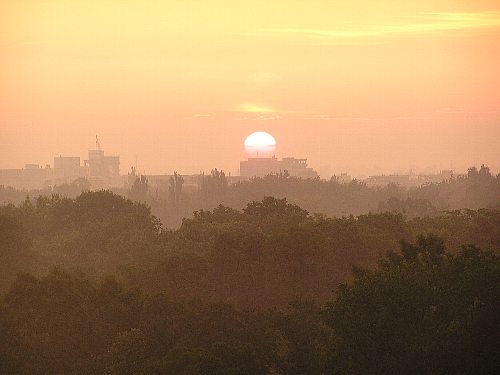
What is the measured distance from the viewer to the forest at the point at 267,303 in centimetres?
3756

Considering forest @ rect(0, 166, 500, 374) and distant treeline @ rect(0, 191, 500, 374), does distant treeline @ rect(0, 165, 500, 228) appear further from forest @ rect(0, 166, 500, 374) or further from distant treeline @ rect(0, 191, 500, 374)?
distant treeline @ rect(0, 191, 500, 374)

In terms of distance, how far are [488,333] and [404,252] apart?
10.4m

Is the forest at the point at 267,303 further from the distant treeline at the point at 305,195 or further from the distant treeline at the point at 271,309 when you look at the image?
the distant treeline at the point at 305,195

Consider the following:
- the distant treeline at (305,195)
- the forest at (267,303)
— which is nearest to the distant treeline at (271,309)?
the forest at (267,303)

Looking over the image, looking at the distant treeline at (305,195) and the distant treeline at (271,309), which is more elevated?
the distant treeline at (305,195)

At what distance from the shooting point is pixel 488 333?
3709 cm

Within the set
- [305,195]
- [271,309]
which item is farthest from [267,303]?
[305,195]

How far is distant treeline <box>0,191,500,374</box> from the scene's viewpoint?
123ft

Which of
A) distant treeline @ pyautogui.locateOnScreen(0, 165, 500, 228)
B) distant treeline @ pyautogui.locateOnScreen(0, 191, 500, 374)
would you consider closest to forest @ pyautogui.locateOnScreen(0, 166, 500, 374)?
distant treeline @ pyautogui.locateOnScreen(0, 191, 500, 374)

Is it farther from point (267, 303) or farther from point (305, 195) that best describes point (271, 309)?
point (305, 195)

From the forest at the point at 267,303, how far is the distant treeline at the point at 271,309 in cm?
6

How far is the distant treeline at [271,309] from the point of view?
37.5 metres

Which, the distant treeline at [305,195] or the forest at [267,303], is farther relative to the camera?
→ the distant treeline at [305,195]

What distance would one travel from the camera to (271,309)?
47156 mm
